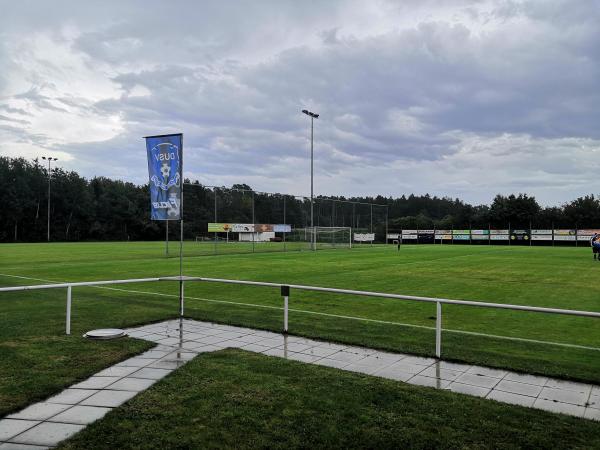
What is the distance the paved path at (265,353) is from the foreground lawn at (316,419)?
28 cm

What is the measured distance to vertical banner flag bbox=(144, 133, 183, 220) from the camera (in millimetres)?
8984

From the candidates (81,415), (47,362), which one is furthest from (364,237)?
(81,415)

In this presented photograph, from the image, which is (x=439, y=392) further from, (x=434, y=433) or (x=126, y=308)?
(x=126, y=308)

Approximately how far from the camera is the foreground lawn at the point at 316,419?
381 centimetres

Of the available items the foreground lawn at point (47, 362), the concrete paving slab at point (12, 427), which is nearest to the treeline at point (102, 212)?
the foreground lawn at point (47, 362)

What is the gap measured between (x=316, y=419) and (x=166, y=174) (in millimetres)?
6191

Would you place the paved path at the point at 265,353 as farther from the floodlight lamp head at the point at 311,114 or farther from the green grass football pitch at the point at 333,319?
the floodlight lamp head at the point at 311,114

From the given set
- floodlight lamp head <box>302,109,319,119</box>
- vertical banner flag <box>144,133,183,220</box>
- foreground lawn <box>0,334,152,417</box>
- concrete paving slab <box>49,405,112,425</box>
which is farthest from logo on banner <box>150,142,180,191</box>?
floodlight lamp head <box>302,109,319,119</box>

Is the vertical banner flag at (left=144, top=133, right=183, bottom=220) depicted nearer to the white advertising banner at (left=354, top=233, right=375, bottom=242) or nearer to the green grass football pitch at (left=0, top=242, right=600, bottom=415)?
the green grass football pitch at (left=0, top=242, right=600, bottom=415)

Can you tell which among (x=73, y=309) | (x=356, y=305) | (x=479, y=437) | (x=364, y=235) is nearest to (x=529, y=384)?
(x=479, y=437)

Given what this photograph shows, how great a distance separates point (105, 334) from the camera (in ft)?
23.9

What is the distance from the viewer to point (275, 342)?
7230 millimetres

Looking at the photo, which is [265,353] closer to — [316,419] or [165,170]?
[316,419]

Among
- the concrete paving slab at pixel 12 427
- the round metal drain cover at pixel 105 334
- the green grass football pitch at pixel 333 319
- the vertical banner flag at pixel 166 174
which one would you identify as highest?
the vertical banner flag at pixel 166 174
